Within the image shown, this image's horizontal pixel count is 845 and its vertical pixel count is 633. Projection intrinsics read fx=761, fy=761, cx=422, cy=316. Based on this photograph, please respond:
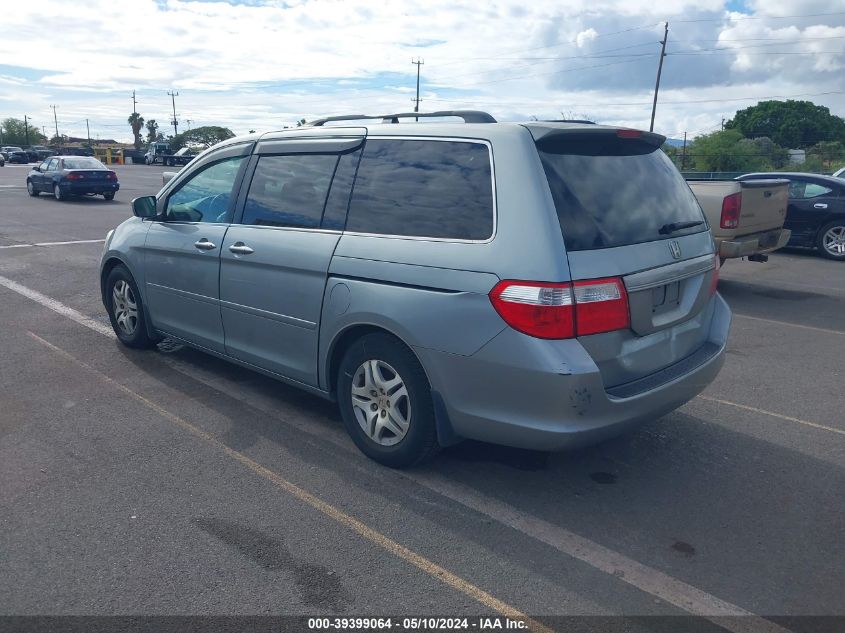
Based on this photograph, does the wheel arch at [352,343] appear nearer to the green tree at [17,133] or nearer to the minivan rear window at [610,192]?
the minivan rear window at [610,192]

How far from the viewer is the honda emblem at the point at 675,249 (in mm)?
4121

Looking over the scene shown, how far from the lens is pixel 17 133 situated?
134 m

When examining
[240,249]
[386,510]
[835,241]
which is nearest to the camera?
[386,510]

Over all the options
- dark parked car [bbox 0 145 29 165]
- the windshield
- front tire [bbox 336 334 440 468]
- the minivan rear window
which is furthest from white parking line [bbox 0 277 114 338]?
dark parked car [bbox 0 145 29 165]

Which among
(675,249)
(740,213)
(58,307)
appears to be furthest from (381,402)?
(740,213)

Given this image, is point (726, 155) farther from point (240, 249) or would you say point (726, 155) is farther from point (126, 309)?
point (240, 249)

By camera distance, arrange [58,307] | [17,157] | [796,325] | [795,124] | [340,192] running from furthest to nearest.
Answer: [795,124]
[17,157]
[58,307]
[796,325]
[340,192]

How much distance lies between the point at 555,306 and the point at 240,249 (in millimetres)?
2373

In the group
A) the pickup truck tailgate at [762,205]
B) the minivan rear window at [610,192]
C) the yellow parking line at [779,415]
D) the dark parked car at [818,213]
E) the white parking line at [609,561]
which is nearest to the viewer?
the white parking line at [609,561]

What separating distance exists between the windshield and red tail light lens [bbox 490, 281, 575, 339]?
2500 centimetres

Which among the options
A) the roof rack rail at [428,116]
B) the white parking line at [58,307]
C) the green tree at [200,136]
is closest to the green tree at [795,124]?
the green tree at [200,136]

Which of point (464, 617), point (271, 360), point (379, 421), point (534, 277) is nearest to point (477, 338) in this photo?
point (534, 277)

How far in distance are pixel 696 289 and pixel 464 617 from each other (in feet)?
7.74

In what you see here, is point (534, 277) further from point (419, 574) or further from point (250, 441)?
point (250, 441)
